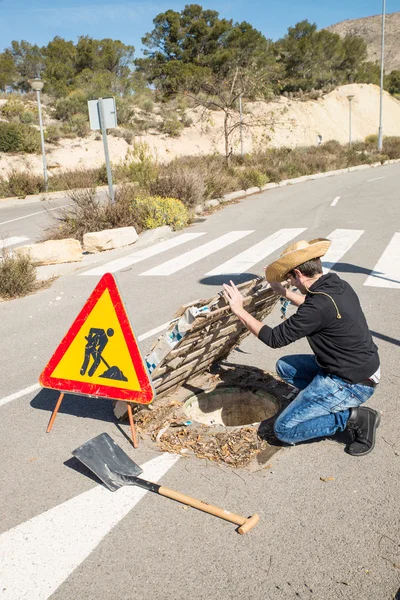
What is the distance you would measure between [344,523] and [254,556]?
601 millimetres

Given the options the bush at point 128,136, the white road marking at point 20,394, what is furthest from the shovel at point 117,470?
the bush at point 128,136

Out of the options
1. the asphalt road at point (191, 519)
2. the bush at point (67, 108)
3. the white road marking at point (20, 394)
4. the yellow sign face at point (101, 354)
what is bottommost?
the white road marking at point (20, 394)

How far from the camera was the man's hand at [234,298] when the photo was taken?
409 centimetres

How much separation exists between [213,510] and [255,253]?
8.13 metres

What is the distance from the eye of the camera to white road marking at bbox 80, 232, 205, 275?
10.8m

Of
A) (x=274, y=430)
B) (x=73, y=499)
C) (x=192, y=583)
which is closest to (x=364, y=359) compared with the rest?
(x=274, y=430)

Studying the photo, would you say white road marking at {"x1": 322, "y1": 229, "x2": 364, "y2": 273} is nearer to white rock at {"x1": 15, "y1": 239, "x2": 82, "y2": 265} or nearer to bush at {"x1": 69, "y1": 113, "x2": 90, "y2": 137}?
white rock at {"x1": 15, "y1": 239, "x2": 82, "y2": 265}

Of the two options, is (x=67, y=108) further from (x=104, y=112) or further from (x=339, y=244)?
(x=339, y=244)

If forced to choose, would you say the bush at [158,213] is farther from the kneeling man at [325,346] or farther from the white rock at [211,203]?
the kneeling man at [325,346]

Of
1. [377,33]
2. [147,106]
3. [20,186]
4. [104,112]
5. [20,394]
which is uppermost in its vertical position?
[377,33]

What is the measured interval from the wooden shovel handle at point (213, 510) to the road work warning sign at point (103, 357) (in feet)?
2.32

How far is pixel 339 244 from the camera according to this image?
11539mm

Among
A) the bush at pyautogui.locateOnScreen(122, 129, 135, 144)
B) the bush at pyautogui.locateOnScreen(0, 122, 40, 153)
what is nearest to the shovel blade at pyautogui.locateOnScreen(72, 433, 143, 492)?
the bush at pyautogui.locateOnScreen(0, 122, 40, 153)

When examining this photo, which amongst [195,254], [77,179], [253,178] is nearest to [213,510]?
[195,254]
